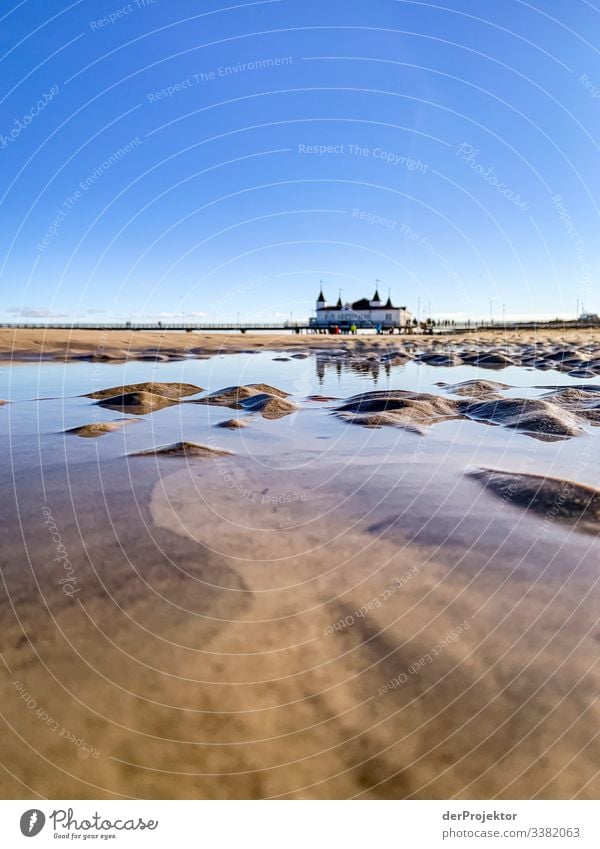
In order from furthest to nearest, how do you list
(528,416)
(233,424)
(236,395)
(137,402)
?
(236,395) → (137,402) → (528,416) → (233,424)

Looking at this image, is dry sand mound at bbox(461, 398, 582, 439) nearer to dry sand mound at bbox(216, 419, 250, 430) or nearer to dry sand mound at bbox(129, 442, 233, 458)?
dry sand mound at bbox(216, 419, 250, 430)

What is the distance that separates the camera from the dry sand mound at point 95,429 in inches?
369

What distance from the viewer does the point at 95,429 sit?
9.67 metres

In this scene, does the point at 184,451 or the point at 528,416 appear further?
the point at 528,416

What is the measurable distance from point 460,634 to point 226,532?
255cm

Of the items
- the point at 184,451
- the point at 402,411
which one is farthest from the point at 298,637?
the point at 402,411

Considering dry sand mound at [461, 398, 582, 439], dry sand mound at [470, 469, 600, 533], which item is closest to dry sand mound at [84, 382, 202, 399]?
dry sand mound at [461, 398, 582, 439]

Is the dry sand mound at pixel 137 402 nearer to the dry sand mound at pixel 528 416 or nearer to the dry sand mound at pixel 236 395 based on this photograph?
Answer: the dry sand mound at pixel 236 395

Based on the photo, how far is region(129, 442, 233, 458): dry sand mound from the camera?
7883 mm

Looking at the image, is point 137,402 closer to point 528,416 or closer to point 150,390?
point 150,390

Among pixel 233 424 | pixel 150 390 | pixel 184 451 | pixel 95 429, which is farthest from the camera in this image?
pixel 150 390

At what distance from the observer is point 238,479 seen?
6.73 meters

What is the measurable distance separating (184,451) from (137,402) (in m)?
6.27
